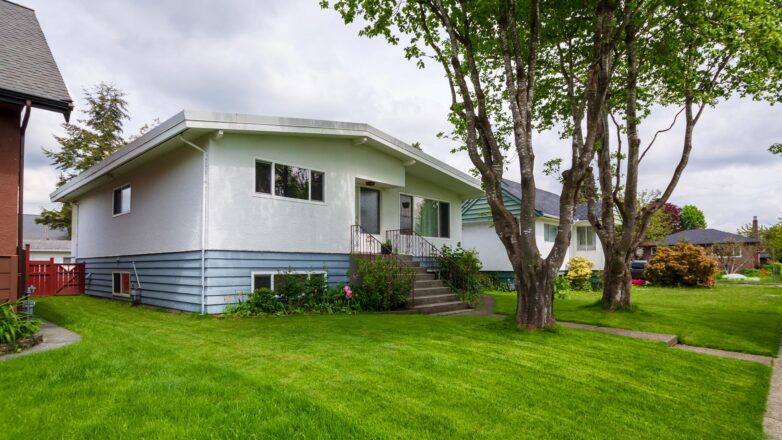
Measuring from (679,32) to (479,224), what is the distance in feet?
40.1

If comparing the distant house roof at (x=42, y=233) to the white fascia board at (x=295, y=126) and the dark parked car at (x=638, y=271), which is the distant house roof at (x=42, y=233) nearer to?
the white fascia board at (x=295, y=126)

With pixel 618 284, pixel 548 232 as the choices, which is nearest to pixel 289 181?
pixel 618 284

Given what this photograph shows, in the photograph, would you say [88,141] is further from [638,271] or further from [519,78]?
[638,271]

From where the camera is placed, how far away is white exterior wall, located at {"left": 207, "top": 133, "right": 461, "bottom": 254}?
31.4 ft

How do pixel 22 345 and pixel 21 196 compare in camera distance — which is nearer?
pixel 22 345

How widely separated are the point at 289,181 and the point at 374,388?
7.47 meters

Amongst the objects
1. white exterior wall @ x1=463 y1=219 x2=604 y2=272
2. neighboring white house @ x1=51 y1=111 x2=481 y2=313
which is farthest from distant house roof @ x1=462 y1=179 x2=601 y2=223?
neighboring white house @ x1=51 y1=111 x2=481 y2=313

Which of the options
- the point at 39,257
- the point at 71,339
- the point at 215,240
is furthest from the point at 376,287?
the point at 39,257

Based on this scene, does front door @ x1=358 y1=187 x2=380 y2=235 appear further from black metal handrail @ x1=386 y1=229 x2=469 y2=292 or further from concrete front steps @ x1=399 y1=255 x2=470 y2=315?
concrete front steps @ x1=399 y1=255 x2=470 y2=315

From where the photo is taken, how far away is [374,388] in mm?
4145

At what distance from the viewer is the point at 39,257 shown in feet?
91.2

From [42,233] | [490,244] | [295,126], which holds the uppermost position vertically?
[295,126]

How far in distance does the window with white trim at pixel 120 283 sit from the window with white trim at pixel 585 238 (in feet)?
69.6

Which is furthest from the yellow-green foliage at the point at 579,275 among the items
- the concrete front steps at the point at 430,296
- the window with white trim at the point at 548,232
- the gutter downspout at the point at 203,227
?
the gutter downspout at the point at 203,227
